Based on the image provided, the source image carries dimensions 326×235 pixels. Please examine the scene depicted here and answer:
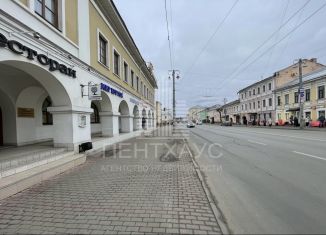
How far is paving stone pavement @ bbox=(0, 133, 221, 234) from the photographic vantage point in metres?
3.49

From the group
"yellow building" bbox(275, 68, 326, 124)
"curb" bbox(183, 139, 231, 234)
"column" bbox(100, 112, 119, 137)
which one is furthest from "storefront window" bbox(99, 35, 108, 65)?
"yellow building" bbox(275, 68, 326, 124)

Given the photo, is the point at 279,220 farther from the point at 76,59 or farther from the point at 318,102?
the point at 318,102

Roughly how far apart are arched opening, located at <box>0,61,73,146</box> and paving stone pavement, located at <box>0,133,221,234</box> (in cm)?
317

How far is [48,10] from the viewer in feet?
25.7

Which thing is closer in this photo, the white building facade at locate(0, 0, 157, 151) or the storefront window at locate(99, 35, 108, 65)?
the white building facade at locate(0, 0, 157, 151)

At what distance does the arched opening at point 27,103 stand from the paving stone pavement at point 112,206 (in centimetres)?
317

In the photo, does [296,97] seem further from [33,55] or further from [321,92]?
[33,55]

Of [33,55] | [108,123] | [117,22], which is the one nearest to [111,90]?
[108,123]

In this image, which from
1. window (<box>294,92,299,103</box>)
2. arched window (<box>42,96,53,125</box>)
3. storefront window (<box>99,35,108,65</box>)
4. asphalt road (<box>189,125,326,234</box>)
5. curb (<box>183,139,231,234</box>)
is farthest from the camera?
window (<box>294,92,299,103</box>)

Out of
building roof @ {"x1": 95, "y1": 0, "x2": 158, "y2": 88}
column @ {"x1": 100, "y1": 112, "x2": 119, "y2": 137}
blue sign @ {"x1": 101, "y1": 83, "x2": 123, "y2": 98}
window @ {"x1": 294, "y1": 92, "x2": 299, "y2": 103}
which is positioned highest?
building roof @ {"x1": 95, "y1": 0, "x2": 158, "y2": 88}

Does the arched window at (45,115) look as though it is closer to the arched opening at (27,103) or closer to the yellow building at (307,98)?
the arched opening at (27,103)

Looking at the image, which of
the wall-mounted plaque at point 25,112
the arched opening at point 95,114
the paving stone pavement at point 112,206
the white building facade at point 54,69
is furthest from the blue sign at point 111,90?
the paving stone pavement at point 112,206

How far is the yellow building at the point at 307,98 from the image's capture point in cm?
3166

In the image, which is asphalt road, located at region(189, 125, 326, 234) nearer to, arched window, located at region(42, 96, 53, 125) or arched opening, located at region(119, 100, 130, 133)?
arched window, located at region(42, 96, 53, 125)
